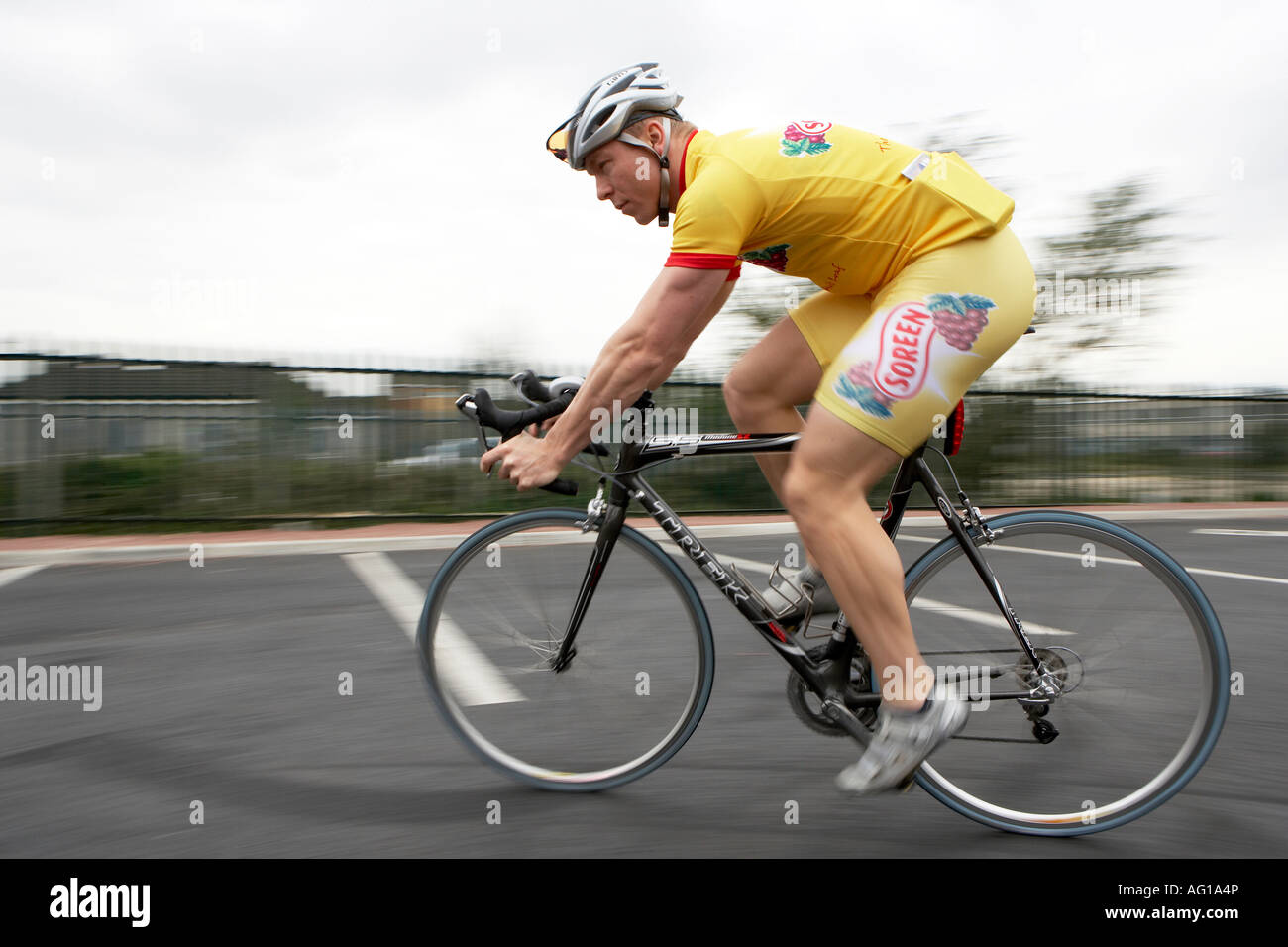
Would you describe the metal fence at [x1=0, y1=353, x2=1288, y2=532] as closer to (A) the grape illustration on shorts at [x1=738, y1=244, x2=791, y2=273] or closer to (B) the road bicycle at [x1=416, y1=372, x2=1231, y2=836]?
(B) the road bicycle at [x1=416, y1=372, x2=1231, y2=836]

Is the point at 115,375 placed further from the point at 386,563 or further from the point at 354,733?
the point at 354,733

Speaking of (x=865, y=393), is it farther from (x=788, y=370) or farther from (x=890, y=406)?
(x=788, y=370)

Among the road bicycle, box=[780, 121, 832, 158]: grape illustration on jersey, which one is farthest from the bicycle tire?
box=[780, 121, 832, 158]: grape illustration on jersey

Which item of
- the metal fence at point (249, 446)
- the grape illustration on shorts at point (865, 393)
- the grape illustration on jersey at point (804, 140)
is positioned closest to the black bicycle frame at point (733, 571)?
the grape illustration on shorts at point (865, 393)

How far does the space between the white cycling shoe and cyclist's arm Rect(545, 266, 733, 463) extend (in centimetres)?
104

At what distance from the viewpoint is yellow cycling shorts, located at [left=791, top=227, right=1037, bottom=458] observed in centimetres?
242

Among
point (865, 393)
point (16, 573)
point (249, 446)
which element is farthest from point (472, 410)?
point (249, 446)

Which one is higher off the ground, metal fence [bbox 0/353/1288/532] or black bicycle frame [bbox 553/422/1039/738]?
metal fence [bbox 0/353/1288/532]

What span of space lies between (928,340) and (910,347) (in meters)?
0.05

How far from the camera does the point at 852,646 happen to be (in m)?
2.66

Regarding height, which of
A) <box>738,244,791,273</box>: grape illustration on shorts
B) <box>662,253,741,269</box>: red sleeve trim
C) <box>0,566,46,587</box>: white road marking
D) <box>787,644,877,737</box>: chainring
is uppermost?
<box>738,244,791,273</box>: grape illustration on shorts

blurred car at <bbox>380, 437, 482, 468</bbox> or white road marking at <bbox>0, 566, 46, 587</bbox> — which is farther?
blurred car at <bbox>380, 437, 482, 468</bbox>
